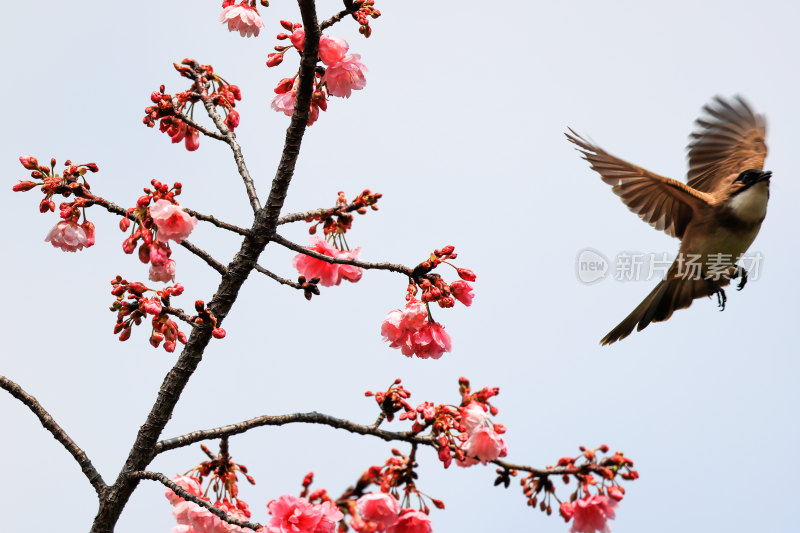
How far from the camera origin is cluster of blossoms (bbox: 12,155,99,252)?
322 cm

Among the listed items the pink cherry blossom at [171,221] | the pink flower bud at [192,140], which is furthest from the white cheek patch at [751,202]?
the pink cherry blossom at [171,221]

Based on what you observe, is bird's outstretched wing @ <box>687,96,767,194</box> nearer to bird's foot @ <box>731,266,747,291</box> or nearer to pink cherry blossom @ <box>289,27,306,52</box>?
bird's foot @ <box>731,266,747,291</box>

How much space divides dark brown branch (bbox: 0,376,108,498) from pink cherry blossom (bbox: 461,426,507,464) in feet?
5.48

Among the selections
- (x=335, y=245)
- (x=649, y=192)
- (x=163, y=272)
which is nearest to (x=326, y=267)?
(x=335, y=245)

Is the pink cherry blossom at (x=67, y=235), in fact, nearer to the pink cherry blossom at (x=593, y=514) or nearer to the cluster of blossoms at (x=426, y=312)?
the cluster of blossoms at (x=426, y=312)

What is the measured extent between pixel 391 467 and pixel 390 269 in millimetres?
873

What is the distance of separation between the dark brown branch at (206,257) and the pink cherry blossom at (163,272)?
271 mm

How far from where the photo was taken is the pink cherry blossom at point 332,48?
11.1 feet

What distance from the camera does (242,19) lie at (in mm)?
3648

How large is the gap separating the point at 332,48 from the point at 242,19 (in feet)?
1.86

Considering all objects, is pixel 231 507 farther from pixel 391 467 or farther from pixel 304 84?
pixel 304 84

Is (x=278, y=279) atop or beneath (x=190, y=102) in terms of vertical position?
beneath

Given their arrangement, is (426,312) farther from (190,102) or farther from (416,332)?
(190,102)

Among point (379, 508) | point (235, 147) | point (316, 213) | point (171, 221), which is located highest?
point (235, 147)
